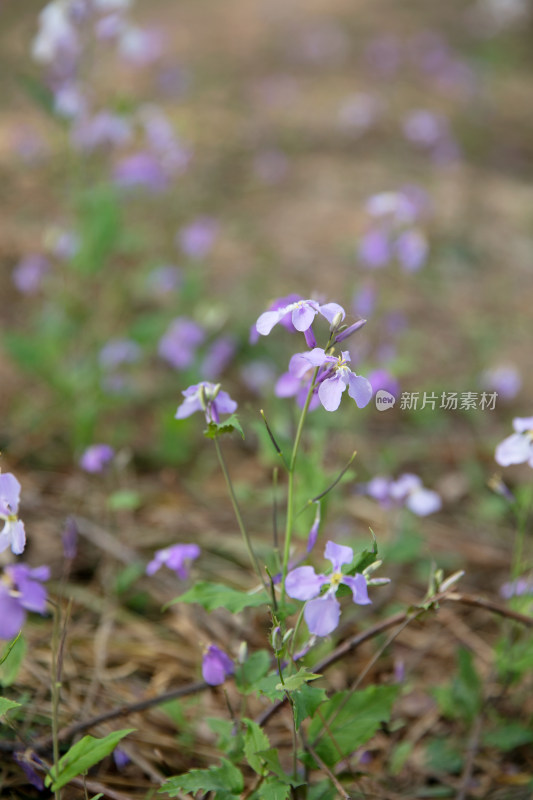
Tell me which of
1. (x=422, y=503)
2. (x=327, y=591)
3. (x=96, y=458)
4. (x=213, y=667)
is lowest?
(x=422, y=503)

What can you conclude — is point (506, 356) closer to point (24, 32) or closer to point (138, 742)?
point (138, 742)

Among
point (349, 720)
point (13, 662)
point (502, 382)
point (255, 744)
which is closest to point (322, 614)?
point (255, 744)

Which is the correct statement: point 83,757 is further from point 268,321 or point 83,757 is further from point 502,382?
point 502,382

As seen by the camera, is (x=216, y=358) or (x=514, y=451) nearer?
(x=514, y=451)

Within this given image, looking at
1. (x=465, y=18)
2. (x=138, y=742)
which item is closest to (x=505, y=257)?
(x=138, y=742)

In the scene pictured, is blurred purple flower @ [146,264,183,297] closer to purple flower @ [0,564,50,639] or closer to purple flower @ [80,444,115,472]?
purple flower @ [80,444,115,472]
